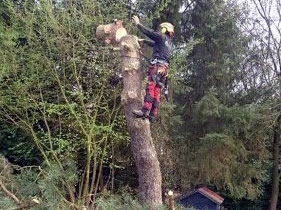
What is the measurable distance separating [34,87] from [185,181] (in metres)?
2.87

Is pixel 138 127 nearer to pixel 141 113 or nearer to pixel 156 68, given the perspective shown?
pixel 141 113

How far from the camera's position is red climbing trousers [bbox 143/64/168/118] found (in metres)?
4.23

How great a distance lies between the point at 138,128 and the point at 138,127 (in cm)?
1

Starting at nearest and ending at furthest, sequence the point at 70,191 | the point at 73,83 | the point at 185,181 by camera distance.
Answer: the point at 70,191 → the point at 73,83 → the point at 185,181

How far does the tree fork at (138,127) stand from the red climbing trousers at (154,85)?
1.02 feet

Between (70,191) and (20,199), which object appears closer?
(20,199)

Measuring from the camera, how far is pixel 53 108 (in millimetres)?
5414

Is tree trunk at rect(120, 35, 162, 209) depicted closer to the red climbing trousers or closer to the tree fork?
the tree fork

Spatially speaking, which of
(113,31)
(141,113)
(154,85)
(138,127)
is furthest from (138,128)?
(113,31)

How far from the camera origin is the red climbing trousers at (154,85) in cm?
423

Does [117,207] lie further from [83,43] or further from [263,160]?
[263,160]

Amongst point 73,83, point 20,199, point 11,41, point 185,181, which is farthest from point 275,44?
point 20,199

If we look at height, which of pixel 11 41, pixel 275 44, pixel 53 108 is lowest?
pixel 53 108

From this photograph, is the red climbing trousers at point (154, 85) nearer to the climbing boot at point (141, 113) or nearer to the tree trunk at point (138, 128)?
the climbing boot at point (141, 113)
